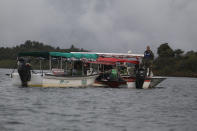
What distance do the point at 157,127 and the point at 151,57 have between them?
71.1ft

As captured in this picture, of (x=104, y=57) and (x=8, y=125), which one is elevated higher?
(x=104, y=57)

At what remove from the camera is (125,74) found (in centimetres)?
4156

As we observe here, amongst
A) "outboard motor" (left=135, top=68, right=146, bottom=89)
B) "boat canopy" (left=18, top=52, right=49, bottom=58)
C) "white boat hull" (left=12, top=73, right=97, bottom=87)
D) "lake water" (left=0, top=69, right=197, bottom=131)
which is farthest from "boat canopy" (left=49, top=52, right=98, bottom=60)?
"lake water" (left=0, top=69, right=197, bottom=131)

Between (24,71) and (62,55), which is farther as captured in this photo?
(62,55)

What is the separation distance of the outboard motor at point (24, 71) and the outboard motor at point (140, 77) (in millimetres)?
9282

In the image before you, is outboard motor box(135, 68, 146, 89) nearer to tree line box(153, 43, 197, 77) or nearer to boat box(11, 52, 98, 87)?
boat box(11, 52, 98, 87)

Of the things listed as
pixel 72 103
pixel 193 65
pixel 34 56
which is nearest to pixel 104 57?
pixel 34 56

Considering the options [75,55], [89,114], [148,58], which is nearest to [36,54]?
[75,55]

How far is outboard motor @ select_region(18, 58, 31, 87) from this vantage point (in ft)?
107

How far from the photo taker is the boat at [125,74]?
38.5 meters

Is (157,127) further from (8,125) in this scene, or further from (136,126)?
(8,125)

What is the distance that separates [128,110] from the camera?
22.5 meters

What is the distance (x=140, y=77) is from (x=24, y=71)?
395 inches

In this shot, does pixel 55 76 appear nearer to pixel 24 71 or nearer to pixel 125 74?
pixel 24 71
